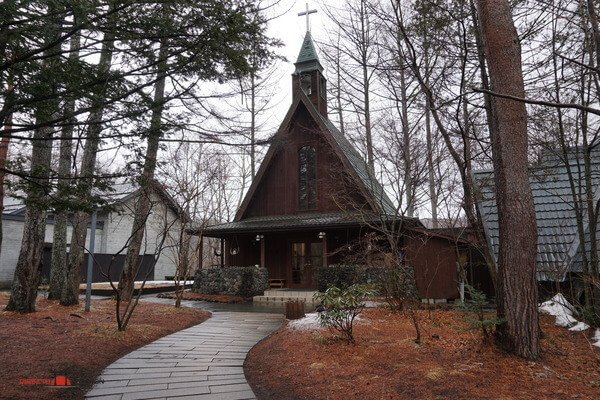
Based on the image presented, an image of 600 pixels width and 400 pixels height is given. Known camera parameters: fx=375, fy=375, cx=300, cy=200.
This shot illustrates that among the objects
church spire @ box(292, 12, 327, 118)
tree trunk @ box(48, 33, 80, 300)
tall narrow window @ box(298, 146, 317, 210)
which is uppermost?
church spire @ box(292, 12, 327, 118)

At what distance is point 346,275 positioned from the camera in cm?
1256

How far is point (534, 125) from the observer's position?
8.20 meters

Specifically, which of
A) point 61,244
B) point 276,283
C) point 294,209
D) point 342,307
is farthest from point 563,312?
point 61,244

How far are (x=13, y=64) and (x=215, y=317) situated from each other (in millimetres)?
7080

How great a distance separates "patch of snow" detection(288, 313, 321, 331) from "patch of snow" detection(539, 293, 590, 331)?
4366 millimetres

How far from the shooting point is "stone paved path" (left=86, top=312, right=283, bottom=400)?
3.98 meters

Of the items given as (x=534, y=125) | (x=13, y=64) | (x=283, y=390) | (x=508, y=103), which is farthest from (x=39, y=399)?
(x=534, y=125)

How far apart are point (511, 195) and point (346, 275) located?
835cm

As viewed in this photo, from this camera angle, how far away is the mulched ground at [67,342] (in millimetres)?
4186

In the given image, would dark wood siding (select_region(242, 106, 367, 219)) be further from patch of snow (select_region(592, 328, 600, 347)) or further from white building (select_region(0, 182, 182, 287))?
patch of snow (select_region(592, 328, 600, 347))

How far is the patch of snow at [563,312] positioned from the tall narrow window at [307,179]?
31.8 ft

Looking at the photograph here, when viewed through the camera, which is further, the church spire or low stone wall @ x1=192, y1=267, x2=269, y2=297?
the church spire

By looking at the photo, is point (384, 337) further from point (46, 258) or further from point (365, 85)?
point (46, 258)

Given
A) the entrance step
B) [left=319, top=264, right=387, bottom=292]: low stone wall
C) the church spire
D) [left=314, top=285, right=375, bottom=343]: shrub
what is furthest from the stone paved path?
the church spire
